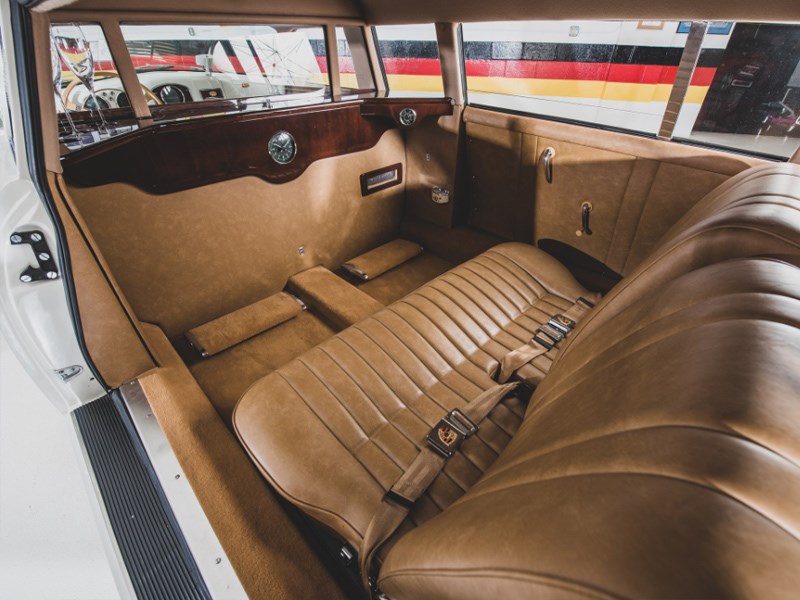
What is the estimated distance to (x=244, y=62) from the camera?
7.97ft

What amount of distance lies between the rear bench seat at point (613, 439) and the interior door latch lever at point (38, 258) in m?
0.73

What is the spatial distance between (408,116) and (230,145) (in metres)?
1.01

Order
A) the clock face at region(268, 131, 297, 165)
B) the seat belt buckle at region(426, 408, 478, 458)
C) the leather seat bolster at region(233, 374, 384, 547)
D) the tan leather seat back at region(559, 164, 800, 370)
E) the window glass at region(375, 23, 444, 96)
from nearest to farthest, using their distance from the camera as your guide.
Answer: the tan leather seat back at region(559, 164, 800, 370) → the leather seat bolster at region(233, 374, 384, 547) → the seat belt buckle at region(426, 408, 478, 458) → the clock face at region(268, 131, 297, 165) → the window glass at region(375, 23, 444, 96)

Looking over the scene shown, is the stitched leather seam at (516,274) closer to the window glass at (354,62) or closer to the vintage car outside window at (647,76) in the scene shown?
the vintage car outside window at (647,76)

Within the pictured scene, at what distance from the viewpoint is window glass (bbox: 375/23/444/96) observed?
3.89 m

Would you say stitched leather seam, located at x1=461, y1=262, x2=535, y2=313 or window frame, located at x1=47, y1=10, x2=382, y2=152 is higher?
window frame, located at x1=47, y1=10, x2=382, y2=152

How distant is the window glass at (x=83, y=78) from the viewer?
136 cm

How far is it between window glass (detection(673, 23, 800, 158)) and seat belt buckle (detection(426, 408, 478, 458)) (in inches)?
58.3

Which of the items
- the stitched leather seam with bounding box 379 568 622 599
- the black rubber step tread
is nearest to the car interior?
the stitched leather seam with bounding box 379 568 622 599

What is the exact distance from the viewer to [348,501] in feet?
3.04

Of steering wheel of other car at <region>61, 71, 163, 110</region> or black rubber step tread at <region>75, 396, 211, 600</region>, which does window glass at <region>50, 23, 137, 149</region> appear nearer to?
steering wheel of other car at <region>61, 71, 163, 110</region>

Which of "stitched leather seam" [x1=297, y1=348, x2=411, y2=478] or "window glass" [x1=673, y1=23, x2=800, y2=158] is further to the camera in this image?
"window glass" [x1=673, y1=23, x2=800, y2=158]

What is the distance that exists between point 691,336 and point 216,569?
117cm

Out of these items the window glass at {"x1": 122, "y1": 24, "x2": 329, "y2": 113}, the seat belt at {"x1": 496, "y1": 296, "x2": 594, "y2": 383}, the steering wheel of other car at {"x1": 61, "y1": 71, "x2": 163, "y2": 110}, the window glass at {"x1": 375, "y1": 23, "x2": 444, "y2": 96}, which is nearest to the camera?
the seat belt at {"x1": 496, "y1": 296, "x2": 594, "y2": 383}
